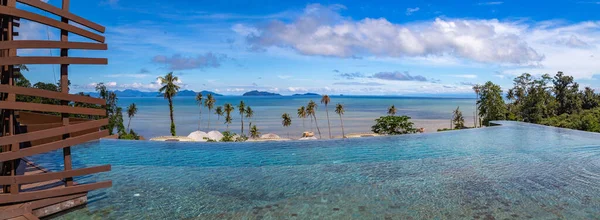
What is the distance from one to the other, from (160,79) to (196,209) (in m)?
35.5

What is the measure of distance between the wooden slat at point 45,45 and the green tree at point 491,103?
39594 millimetres

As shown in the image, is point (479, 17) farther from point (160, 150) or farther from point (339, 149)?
point (160, 150)

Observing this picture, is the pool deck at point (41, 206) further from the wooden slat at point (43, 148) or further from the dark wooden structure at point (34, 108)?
the wooden slat at point (43, 148)

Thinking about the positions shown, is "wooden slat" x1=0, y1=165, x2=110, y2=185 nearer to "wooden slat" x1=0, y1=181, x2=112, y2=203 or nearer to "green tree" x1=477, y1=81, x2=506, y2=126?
"wooden slat" x1=0, y1=181, x2=112, y2=203

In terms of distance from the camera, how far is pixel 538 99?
3628cm

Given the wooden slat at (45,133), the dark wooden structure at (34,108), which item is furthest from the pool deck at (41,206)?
the wooden slat at (45,133)

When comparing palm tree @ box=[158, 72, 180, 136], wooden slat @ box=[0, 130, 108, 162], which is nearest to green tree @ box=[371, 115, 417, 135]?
wooden slat @ box=[0, 130, 108, 162]

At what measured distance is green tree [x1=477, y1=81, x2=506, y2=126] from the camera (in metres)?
37.7

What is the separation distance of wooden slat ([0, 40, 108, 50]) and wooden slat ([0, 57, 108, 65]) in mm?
151

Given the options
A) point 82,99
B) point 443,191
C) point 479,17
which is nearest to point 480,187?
point 443,191

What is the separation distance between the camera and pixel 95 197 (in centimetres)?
649

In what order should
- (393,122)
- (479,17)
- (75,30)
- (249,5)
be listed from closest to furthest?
(75,30) → (393,122) → (479,17) → (249,5)

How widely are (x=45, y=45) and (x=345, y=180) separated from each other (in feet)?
20.7

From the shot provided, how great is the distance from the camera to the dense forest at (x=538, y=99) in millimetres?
36406
